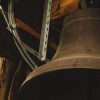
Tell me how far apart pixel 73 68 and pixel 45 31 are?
0.60 m

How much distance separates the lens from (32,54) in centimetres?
196

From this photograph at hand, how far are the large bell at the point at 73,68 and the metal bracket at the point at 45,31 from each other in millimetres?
133

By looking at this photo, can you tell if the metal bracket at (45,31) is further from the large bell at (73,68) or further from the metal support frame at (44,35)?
the large bell at (73,68)

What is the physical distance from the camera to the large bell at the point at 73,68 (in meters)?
1.43

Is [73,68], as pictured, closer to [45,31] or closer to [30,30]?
[45,31]

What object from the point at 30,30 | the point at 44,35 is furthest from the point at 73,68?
the point at 30,30

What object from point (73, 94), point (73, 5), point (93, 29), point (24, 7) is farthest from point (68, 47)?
point (24, 7)

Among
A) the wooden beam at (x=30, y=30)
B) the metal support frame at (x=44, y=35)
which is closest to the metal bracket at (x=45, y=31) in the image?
the metal support frame at (x=44, y=35)

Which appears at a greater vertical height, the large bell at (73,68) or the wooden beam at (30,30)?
the wooden beam at (30,30)

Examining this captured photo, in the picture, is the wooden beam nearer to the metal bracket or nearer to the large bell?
the metal bracket

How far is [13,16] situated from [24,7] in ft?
0.90

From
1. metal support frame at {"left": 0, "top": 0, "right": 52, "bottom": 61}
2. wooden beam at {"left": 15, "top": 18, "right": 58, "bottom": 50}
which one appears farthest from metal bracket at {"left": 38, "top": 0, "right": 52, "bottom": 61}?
wooden beam at {"left": 15, "top": 18, "right": 58, "bottom": 50}

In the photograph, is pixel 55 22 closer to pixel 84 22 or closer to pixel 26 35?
pixel 26 35

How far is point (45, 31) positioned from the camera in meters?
1.93
